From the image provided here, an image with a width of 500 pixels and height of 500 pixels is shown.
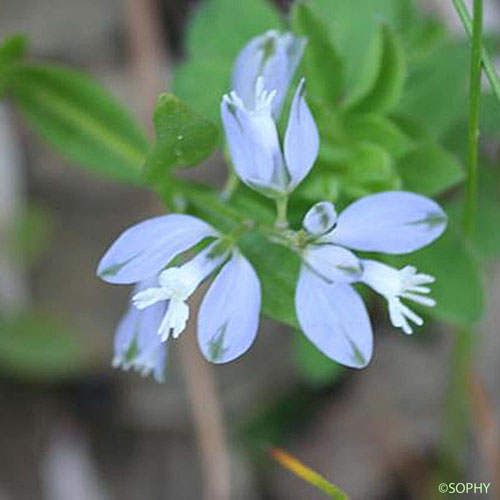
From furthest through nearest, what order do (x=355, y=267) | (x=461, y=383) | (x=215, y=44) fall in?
(x=461, y=383), (x=215, y=44), (x=355, y=267)

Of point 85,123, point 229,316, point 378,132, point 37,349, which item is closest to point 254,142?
point 229,316

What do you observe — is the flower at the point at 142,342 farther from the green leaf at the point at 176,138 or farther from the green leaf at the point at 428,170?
the green leaf at the point at 428,170

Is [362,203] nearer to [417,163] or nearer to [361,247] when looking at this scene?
[361,247]

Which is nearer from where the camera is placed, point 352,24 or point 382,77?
point 382,77

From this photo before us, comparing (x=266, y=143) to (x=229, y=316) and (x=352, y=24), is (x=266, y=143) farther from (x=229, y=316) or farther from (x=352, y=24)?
(x=352, y=24)

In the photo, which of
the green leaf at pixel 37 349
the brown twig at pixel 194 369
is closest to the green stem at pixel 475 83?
the brown twig at pixel 194 369

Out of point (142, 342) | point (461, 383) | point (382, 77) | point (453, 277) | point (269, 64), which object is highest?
point (269, 64)
